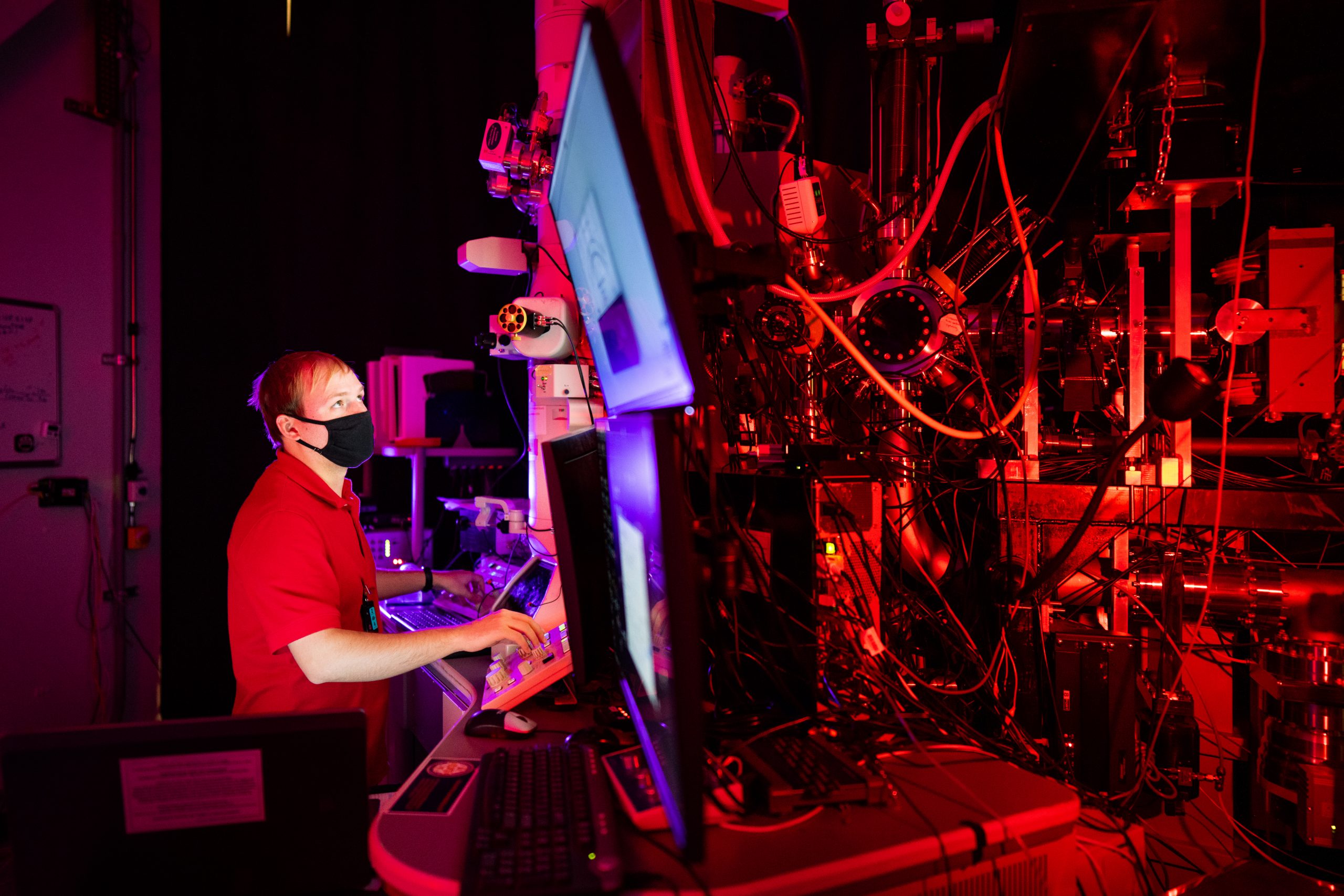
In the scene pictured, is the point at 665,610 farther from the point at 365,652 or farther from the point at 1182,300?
the point at 1182,300

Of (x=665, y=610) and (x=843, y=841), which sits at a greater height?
(x=665, y=610)

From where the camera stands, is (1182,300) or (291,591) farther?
(1182,300)

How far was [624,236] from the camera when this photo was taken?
73cm

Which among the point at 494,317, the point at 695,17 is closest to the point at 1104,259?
the point at 695,17

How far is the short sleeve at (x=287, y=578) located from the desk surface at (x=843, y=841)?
0.49 m

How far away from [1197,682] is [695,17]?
2.53 meters

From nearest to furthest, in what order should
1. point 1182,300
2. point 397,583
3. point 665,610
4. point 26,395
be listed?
point 665,610 → point 1182,300 → point 397,583 → point 26,395

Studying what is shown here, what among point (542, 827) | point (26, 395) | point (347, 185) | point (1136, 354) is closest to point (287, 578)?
point (542, 827)

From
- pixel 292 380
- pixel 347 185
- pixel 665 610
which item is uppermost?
pixel 347 185

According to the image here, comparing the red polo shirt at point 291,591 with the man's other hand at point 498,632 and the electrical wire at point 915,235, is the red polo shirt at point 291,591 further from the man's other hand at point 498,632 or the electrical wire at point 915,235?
the electrical wire at point 915,235

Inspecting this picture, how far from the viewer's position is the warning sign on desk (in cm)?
80

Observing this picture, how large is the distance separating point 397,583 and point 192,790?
123 centimetres

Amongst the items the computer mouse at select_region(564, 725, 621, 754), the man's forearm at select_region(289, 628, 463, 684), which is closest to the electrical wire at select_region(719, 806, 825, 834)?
the computer mouse at select_region(564, 725, 621, 754)

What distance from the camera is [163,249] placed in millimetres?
3219
